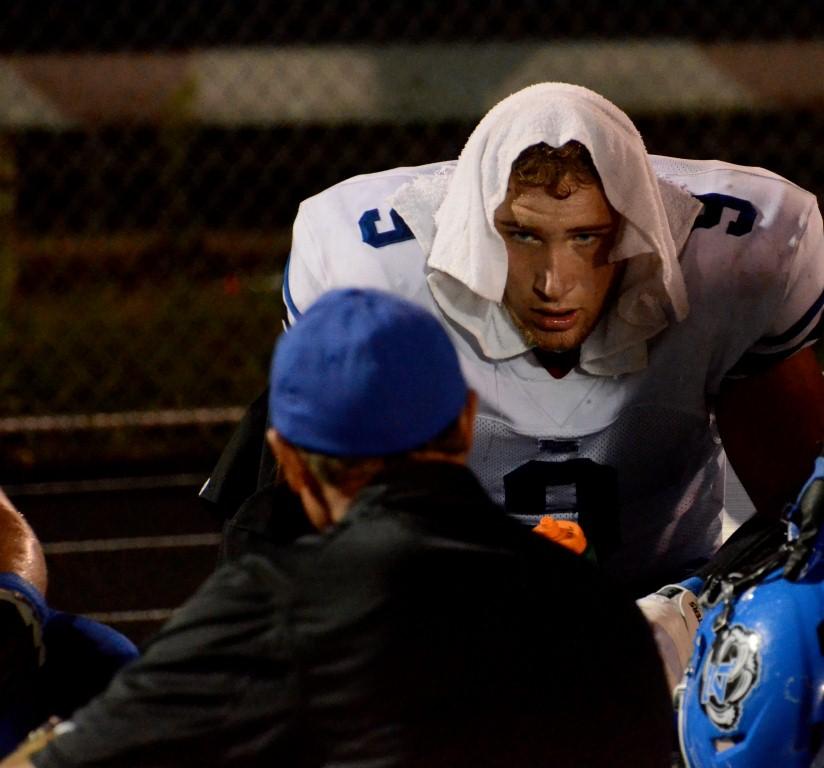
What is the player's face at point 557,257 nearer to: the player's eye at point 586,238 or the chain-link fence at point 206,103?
the player's eye at point 586,238

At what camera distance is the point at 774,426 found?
2.55 metres

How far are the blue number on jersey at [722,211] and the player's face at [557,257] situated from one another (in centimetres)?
19

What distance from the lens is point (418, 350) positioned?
1547 mm

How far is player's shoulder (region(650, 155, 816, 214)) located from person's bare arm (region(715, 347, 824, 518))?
0.24 metres

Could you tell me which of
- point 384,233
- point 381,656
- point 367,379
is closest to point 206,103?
point 384,233

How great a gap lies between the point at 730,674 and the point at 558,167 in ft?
2.56

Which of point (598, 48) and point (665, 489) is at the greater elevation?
point (598, 48)

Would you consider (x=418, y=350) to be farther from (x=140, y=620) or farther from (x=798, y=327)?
Answer: (x=140, y=620)

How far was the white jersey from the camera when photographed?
8.40 feet

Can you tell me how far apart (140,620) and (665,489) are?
5.24 feet

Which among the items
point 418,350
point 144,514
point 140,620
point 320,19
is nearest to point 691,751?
point 418,350

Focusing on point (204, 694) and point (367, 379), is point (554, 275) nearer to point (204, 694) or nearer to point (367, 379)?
point (367, 379)

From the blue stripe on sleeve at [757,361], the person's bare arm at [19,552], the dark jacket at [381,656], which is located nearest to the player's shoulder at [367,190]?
the blue stripe on sleeve at [757,361]

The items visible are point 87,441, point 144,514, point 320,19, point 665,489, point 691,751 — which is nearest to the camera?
point 691,751
